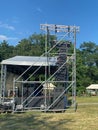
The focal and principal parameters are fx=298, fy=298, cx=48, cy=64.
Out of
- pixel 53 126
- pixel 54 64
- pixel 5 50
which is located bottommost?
pixel 53 126

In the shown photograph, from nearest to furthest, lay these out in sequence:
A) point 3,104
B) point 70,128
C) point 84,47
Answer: point 70,128, point 3,104, point 84,47

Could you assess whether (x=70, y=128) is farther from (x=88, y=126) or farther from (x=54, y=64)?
(x=54, y=64)

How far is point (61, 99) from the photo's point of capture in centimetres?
1816

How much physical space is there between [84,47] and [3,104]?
70831 millimetres

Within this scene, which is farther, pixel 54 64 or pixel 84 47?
pixel 84 47

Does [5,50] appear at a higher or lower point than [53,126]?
higher

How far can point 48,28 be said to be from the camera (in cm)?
1861

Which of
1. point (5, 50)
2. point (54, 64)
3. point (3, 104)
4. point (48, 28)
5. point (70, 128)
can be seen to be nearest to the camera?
point (70, 128)

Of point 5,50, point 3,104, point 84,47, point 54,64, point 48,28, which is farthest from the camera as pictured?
point 84,47

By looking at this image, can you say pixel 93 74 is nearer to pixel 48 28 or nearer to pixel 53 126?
pixel 48 28

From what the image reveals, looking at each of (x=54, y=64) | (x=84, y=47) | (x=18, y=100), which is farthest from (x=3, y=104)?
(x=84, y=47)

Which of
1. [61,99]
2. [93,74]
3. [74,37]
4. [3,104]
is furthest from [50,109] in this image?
[93,74]

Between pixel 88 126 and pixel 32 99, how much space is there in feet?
22.0

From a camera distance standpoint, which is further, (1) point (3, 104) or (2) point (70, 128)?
(1) point (3, 104)
